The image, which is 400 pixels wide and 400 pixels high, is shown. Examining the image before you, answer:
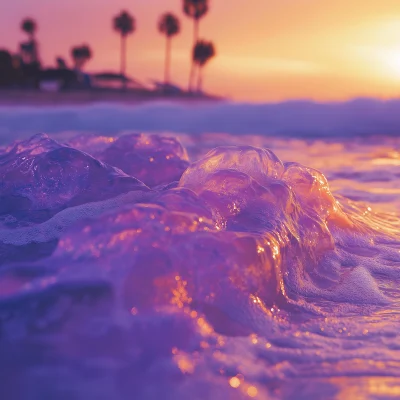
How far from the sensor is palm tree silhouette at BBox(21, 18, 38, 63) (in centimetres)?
4147

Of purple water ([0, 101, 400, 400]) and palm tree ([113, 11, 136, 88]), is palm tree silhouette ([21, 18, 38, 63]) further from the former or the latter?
purple water ([0, 101, 400, 400])

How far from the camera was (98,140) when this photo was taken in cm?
337

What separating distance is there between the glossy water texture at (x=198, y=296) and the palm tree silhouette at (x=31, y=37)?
4303 cm

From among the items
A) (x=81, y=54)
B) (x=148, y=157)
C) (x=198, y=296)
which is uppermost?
(x=198, y=296)

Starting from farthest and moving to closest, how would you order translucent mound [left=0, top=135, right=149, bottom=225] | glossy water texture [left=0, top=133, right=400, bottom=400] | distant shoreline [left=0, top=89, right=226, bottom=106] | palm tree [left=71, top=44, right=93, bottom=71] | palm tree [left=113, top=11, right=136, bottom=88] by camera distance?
palm tree [left=71, top=44, right=93, bottom=71] → palm tree [left=113, top=11, right=136, bottom=88] → distant shoreline [left=0, top=89, right=226, bottom=106] → translucent mound [left=0, top=135, right=149, bottom=225] → glossy water texture [left=0, top=133, right=400, bottom=400]

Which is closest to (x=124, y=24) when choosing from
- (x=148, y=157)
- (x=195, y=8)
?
(x=195, y=8)

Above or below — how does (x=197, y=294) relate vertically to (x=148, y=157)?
above

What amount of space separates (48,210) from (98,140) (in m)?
1.27

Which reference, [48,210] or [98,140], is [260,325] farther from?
[98,140]

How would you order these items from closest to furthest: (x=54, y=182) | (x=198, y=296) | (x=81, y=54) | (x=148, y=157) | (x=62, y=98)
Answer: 1. (x=198, y=296)
2. (x=54, y=182)
3. (x=148, y=157)
4. (x=62, y=98)
5. (x=81, y=54)

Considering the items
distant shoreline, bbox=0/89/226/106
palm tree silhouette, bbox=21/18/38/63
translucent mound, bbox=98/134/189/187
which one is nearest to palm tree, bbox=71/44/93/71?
palm tree silhouette, bbox=21/18/38/63

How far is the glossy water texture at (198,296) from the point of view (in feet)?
3.81

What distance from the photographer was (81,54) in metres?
46.1

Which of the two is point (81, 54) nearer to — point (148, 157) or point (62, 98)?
point (62, 98)
